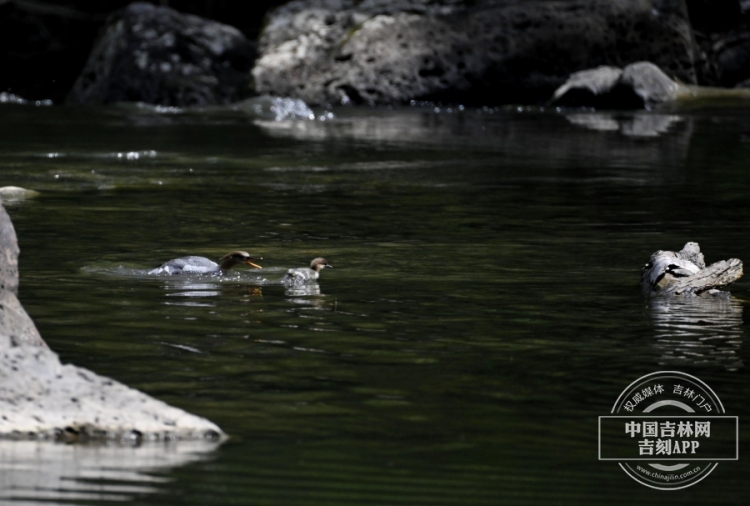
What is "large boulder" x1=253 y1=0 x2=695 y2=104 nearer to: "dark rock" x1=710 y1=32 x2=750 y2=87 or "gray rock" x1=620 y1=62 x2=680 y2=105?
"gray rock" x1=620 y1=62 x2=680 y2=105

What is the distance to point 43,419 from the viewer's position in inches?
207

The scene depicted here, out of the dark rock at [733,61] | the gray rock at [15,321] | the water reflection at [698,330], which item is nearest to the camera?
the gray rock at [15,321]

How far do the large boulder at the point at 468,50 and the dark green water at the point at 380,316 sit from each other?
9059 millimetres

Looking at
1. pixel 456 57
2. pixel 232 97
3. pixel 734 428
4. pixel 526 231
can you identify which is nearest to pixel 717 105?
pixel 456 57

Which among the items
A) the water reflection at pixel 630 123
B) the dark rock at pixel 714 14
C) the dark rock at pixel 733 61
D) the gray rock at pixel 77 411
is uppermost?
the dark rock at pixel 714 14

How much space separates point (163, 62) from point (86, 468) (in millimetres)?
22235

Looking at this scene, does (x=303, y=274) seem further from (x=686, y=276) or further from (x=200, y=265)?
(x=686, y=276)

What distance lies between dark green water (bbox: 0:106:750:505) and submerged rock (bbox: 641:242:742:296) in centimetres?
16

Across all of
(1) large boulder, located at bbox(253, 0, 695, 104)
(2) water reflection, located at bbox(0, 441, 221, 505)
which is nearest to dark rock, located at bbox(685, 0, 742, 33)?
(1) large boulder, located at bbox(253, 0, 695, 104)

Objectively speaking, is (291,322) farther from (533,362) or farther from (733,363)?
(733,363)

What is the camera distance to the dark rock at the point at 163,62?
86.7 feet

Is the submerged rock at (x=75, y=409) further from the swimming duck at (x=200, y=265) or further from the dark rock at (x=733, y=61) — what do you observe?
the dark rock at (x=733, y=61)

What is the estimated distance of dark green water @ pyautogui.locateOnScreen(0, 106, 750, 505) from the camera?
507cm

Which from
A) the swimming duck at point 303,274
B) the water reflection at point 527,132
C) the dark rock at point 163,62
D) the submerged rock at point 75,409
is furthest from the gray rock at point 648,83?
the submerged rock at point 75,409
